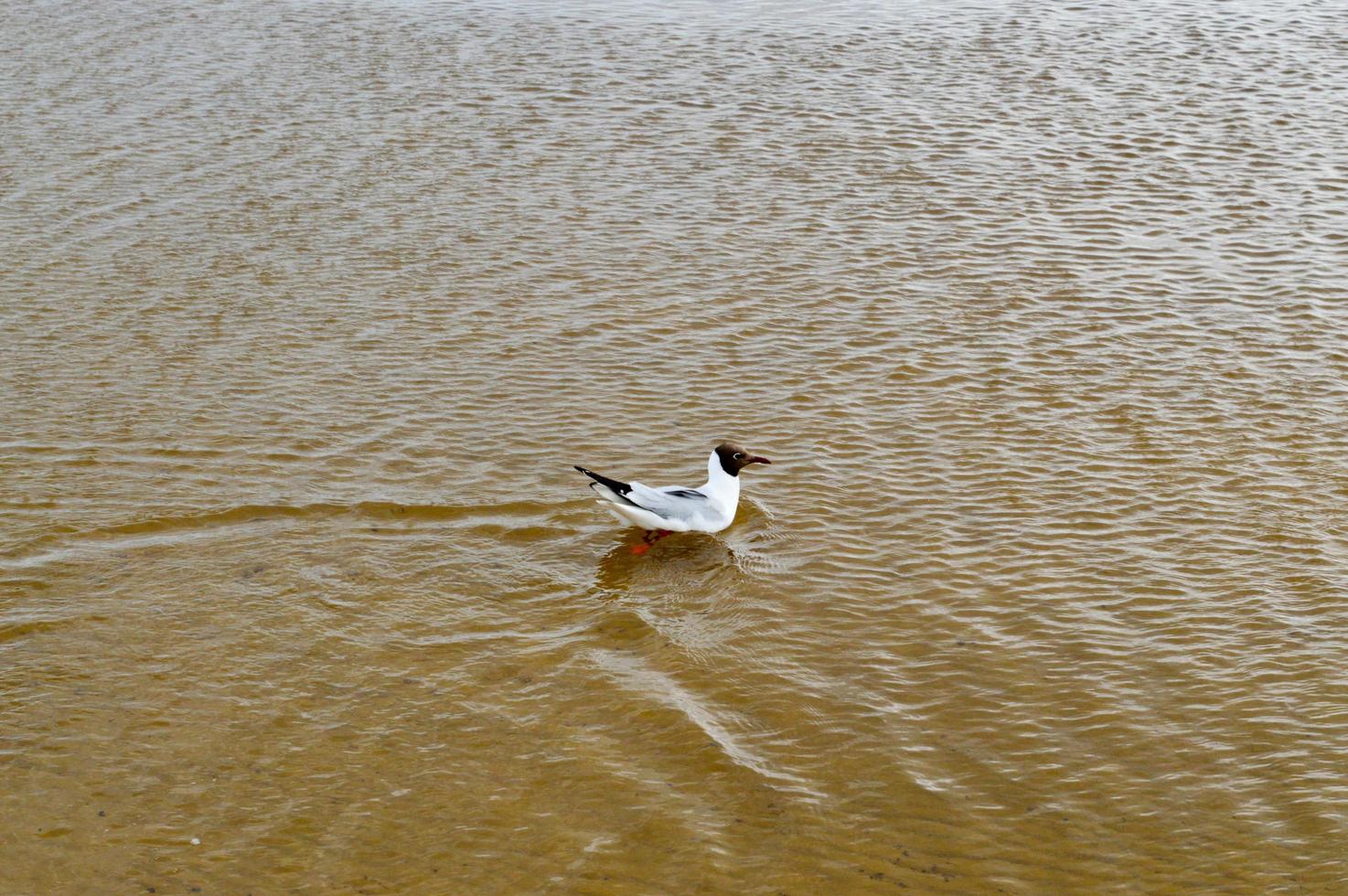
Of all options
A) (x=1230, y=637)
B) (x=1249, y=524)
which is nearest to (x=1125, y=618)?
(x=1230, y=637)

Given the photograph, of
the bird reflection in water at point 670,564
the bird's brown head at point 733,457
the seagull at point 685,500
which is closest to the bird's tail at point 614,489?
the seagull at point 685,500

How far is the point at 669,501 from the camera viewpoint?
28.8ft

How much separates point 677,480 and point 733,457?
816 mm

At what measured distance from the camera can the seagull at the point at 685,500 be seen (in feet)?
28.8

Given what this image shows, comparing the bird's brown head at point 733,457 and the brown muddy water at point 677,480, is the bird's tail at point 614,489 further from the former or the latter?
the bird's brown head at point 733,457

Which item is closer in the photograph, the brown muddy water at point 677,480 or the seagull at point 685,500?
the brown muddy water at point 677,480

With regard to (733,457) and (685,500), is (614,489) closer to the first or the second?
(685,500)

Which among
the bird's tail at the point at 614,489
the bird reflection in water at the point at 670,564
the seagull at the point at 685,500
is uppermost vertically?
the bird's tail at the point at 614,489

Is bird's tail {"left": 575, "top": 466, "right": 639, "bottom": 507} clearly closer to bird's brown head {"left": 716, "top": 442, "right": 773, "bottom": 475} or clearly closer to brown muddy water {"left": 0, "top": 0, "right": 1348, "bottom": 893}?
brown muddy water {"left": 0, "top": 0, "right": 1348, "bottom": 893}

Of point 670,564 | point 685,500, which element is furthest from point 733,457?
point 670,564

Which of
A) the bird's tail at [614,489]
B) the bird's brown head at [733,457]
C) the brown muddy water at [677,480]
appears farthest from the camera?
the bird's brown head at [733,457]

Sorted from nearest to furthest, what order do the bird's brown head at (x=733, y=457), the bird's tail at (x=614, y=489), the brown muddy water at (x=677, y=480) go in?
the brown muddy water at (x=677, y=480)
the bird's tail at (x=614, y=489)
the bird's brown head at (x=733, y=457)

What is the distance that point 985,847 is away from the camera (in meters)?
6.38

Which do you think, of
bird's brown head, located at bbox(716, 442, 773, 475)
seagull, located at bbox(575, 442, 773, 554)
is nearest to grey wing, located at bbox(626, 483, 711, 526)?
seagull, located at bbox(575, 442, 773, 554)
